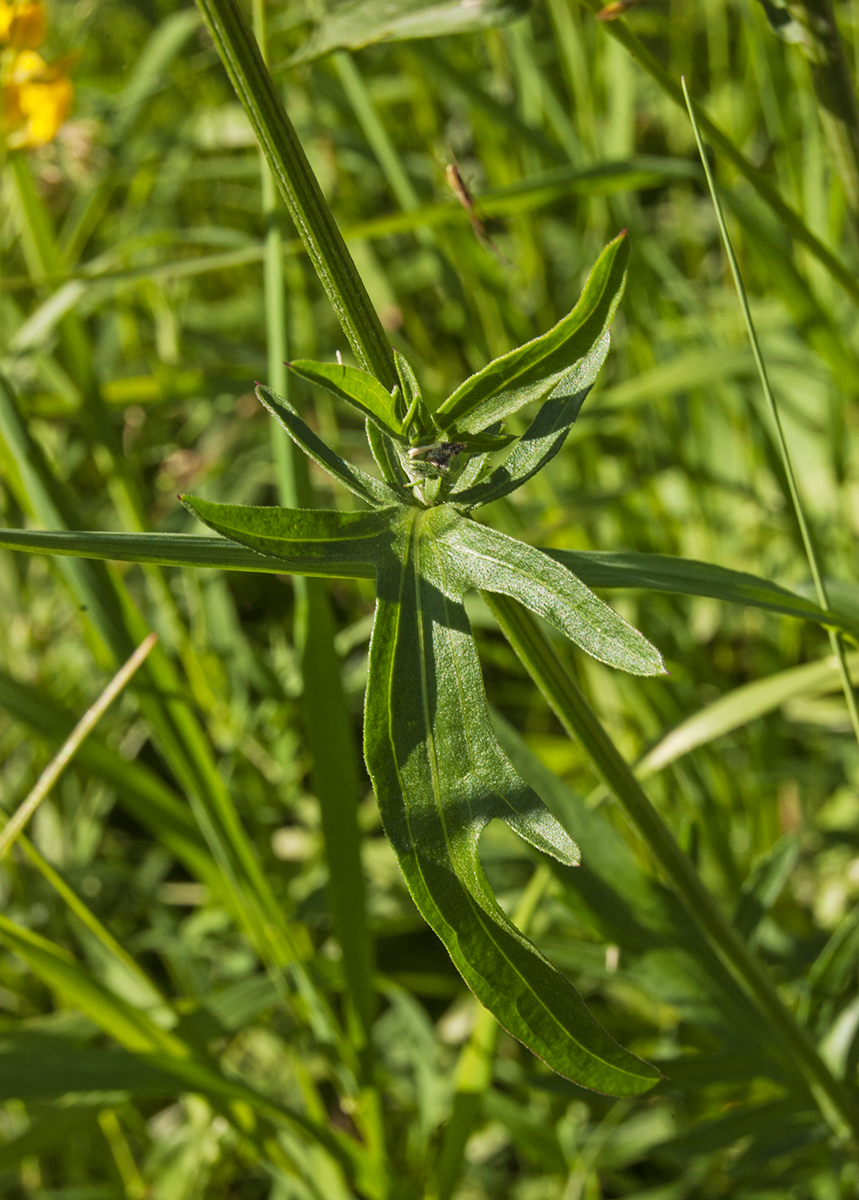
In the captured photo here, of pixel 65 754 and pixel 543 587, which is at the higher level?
pixel 543 587

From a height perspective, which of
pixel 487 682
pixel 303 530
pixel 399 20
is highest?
pixel 399 20

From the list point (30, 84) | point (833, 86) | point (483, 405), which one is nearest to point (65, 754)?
point (483, 405)

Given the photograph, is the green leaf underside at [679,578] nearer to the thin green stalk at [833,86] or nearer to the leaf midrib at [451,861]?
the leaf midrib at [451,861]

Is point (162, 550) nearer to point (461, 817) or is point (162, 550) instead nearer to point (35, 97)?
point (461, 817)

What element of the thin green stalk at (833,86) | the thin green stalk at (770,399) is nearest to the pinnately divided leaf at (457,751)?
the thin green stalk at (770,399)

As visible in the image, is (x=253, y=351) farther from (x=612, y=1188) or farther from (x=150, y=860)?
(x=612, y=1188)

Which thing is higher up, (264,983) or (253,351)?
(253,351)

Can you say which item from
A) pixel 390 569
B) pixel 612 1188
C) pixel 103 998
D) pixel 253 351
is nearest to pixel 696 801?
pixel 612 1188
